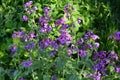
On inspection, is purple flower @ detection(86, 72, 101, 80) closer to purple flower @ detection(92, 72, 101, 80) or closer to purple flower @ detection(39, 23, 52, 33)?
purple flower @ detection(92, 72, 101, 80)

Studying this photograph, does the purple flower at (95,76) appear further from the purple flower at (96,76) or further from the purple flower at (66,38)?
the purple flower at (66,38)

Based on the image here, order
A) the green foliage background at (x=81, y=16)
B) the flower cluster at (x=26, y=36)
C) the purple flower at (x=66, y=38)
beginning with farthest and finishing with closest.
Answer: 1. the green foliage background at (x=81, y=16)
2. the flower cluster at (x=26, y=36)
3. the purple flower at (x=66, y=38)

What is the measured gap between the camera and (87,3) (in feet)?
14.3

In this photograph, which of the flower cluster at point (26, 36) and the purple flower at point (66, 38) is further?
the flower cluster at point (26, 36)

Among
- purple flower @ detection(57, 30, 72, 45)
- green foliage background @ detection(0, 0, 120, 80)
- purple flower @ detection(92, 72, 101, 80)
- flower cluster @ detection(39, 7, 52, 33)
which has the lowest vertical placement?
purple flower @ detection(92, 72, 101, 80)

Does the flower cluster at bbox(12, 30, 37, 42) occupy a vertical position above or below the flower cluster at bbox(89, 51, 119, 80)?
above

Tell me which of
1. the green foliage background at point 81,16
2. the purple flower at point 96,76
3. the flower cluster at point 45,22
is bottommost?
the purple flower at point 96,76

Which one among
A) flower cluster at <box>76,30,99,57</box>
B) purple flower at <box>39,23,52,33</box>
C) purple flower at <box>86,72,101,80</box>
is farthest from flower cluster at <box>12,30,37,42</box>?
purple flower at <box>86,72,101,80</box>

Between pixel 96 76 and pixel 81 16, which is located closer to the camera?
pixel 96 76

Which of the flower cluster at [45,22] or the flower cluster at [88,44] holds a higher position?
the flower cluster at [45,22]

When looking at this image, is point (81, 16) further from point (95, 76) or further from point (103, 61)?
point (95, 76)

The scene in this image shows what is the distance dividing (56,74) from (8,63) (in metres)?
0.75

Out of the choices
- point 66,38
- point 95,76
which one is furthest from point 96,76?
point 66,38

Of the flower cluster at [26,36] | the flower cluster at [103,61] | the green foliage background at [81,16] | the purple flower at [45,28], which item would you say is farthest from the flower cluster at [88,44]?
the green foliage background at [81,16]
